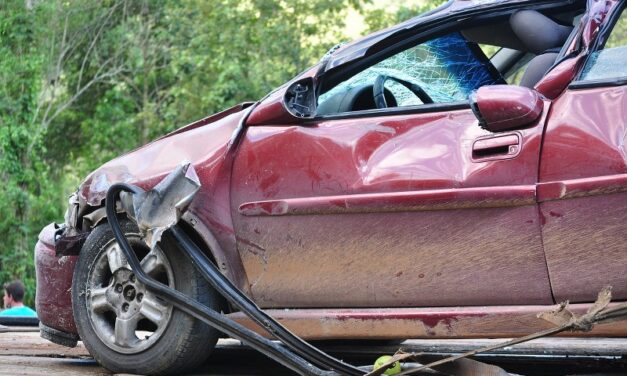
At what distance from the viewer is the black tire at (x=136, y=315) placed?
440 cm

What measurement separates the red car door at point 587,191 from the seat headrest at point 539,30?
635 millimetres

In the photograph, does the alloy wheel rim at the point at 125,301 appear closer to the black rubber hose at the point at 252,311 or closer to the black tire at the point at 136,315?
the black tire at the point at 136,315

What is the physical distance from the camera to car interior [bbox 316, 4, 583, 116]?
4.35 metres

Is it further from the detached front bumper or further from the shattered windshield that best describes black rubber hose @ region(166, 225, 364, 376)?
the shattered windshield

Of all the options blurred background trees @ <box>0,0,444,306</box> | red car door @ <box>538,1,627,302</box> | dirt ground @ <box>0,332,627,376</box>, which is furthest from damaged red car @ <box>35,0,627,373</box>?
blurred background trees @ <box>0,0,444,306</box>

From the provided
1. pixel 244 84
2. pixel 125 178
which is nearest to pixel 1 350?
pixel 125 178

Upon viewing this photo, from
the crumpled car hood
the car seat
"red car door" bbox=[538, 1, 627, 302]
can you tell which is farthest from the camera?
the crumpled car hood

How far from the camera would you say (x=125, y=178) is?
186 inches

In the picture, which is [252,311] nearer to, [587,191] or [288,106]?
[288,106]

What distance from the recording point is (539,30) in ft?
14.3

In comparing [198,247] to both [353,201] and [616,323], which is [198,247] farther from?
[616,323]

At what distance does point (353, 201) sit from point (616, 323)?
1.12 metres

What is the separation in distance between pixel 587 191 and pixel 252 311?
1.46m

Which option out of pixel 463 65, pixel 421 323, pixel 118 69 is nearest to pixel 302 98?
pixel 463 65
